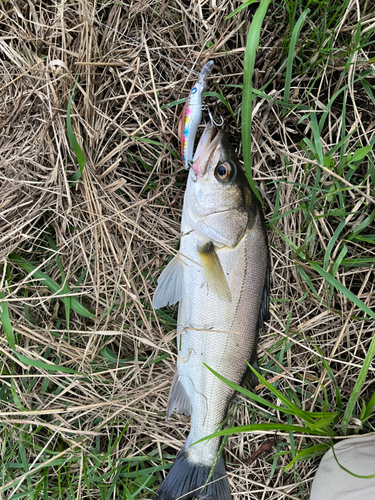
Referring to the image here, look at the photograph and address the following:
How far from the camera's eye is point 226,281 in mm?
2068

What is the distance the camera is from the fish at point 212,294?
201 centimetres

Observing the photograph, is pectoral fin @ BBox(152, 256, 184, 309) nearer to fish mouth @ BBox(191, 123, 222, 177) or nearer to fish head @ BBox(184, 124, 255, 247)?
fish head @ BBox(184, 124, 255, 247)

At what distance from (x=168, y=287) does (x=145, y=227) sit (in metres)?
0.45

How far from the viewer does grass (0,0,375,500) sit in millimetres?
2248

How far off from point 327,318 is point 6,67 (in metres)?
2.81

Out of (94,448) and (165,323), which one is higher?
(165,323)

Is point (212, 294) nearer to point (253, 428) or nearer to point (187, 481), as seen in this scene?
point (253, 428)

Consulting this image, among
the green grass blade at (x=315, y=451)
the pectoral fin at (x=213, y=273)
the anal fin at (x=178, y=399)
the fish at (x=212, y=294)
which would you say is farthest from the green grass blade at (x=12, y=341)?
the green grass blade at (x=315, y=451)

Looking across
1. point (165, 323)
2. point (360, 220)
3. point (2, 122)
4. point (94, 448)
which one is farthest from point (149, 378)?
point (2, 122)

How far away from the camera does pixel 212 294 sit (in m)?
2.08

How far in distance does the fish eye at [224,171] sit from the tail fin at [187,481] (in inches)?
68.9

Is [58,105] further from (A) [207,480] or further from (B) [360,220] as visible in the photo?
(A) [207,480]

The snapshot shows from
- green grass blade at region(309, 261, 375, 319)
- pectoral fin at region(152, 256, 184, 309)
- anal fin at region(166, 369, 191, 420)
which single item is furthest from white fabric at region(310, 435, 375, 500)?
pectoral fin at region(152, 256, 184, 309)

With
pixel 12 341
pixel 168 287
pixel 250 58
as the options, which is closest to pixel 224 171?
pixel 250 58
